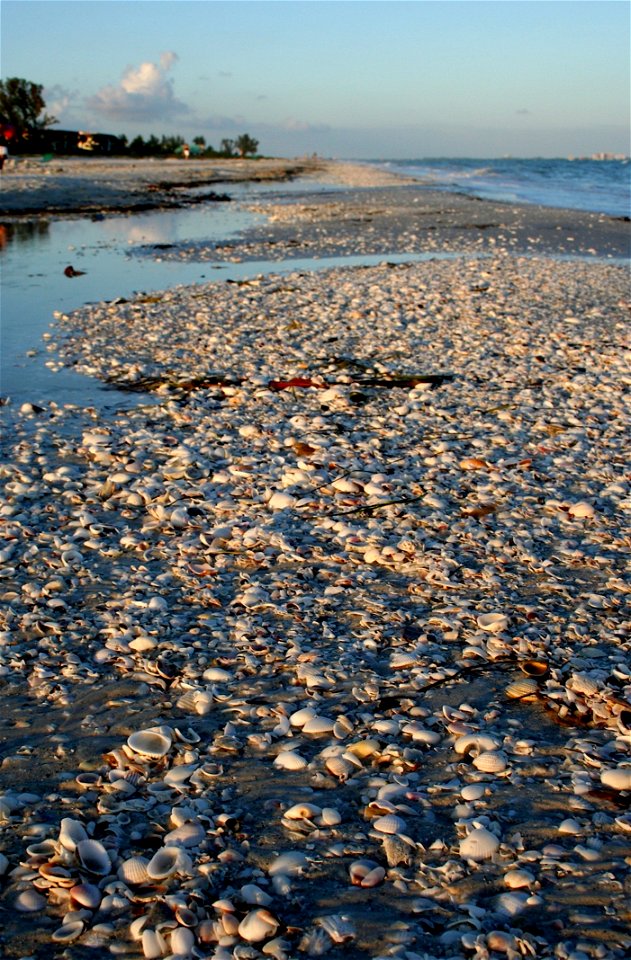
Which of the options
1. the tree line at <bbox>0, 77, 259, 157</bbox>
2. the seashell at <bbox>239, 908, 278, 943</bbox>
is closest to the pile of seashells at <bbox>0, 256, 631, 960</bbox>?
the seashell at <bbox>239, 908, 278, 943</bbox>

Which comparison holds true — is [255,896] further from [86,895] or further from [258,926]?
[86,895]

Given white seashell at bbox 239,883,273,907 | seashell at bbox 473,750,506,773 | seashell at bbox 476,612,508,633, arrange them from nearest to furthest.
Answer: white seashell at bbox 239,883,273,907 → seashell at bbox 473,750,506,773 → seashell at bbox 476,612,508,633

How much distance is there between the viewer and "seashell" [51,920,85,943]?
7.84ft

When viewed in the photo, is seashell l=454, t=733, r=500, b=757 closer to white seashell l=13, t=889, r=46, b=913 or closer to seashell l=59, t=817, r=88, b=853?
seashell l=59, t=817, r=88, b=853

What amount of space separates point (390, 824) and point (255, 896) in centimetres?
54

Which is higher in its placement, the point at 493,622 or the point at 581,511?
the point at 581,511

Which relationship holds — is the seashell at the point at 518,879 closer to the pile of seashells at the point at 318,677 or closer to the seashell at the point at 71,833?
the pile of seashells at the point at 318,677

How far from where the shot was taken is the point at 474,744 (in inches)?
125

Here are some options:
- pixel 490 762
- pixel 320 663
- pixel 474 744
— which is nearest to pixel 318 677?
pixel 320 663

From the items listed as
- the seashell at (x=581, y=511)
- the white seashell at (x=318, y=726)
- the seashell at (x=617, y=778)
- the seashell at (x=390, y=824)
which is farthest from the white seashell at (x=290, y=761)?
the seashell at (x=581, y=511)

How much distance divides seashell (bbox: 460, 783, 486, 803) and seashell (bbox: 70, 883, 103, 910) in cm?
130

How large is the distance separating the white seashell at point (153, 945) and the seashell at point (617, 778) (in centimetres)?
166

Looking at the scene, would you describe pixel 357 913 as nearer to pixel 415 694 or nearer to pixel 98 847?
pixel 98 847

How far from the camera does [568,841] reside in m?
2.71
